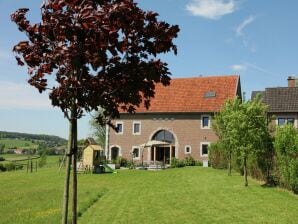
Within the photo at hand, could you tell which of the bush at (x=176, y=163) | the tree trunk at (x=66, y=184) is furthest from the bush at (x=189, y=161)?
the tree trunk at (x=66, y=184)

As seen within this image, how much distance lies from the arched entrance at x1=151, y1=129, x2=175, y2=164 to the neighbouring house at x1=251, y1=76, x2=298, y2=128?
37.3ft

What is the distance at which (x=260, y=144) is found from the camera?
858 inches

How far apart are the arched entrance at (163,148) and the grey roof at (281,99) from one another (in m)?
11.4

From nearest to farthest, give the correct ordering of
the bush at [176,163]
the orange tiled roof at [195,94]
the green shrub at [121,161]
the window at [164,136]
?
the bush at [176,163] → the green shrub at [121,161] → the orange tiled roof at [195,94] → the window at [164,136]

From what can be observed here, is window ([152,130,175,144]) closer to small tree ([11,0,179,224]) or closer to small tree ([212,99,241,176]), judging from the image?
small tree ([212,99,241,176])

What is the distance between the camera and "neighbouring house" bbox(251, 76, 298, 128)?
133 ft

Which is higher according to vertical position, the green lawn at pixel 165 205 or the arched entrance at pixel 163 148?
the arched entrance at pixel 163 148

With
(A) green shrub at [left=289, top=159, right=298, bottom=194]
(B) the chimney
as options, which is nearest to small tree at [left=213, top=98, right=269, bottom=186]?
(A) green shrub at [left=289, top=159, right=298, bottom=194]

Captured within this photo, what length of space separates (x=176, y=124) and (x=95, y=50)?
40667 mm

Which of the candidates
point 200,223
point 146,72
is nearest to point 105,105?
point 146,72

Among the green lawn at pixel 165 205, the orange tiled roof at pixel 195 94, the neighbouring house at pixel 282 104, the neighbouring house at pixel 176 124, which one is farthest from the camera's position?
the orange tiled roof at pixel 195 94

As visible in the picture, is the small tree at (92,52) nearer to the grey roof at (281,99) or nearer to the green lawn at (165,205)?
the green lawn at (165,205)

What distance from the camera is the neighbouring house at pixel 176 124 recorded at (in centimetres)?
4519

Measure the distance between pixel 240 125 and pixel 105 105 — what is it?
16.4 m
